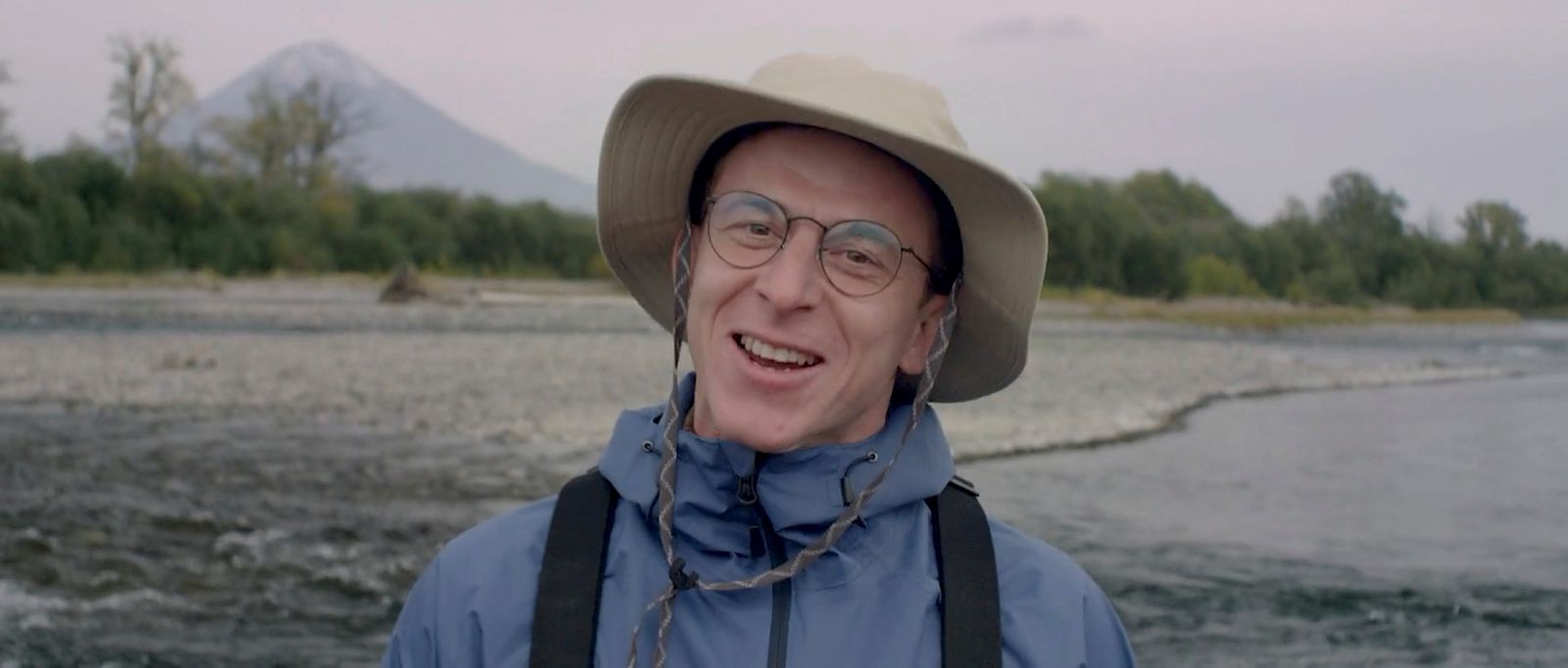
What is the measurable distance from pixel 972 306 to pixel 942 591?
1.54 feet

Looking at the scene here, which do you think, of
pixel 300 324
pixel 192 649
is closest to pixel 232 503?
pixel 192 649

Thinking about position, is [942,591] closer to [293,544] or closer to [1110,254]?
[293,544]

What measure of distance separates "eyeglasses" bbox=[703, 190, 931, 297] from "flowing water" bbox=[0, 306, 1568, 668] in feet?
16.1

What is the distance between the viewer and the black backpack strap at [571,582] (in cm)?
183

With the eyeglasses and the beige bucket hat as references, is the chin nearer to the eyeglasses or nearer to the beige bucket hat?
the eyeglasses

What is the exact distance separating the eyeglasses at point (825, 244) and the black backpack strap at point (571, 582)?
35 cm

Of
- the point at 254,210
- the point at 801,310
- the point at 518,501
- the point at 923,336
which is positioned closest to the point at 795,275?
the point at 801,310

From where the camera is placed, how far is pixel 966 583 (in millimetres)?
1909

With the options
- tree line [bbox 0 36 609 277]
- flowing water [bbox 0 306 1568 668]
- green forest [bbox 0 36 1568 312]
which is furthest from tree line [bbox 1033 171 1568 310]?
flowing water [bbox 0 306 1568 668]

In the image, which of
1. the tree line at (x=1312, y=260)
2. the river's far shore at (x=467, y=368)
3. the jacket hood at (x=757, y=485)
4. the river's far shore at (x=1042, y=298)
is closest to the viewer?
the jacket hood at (x=757, y=485)

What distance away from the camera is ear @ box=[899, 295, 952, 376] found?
2.18 meters

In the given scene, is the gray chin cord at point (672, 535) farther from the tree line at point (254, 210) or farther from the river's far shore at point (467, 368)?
the tree line at point (254, 210)

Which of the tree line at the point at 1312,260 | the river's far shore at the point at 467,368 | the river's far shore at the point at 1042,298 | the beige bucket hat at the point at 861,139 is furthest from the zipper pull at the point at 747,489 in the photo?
the tree line at the point at 1312,260

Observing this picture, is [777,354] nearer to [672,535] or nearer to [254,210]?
[672,535]
